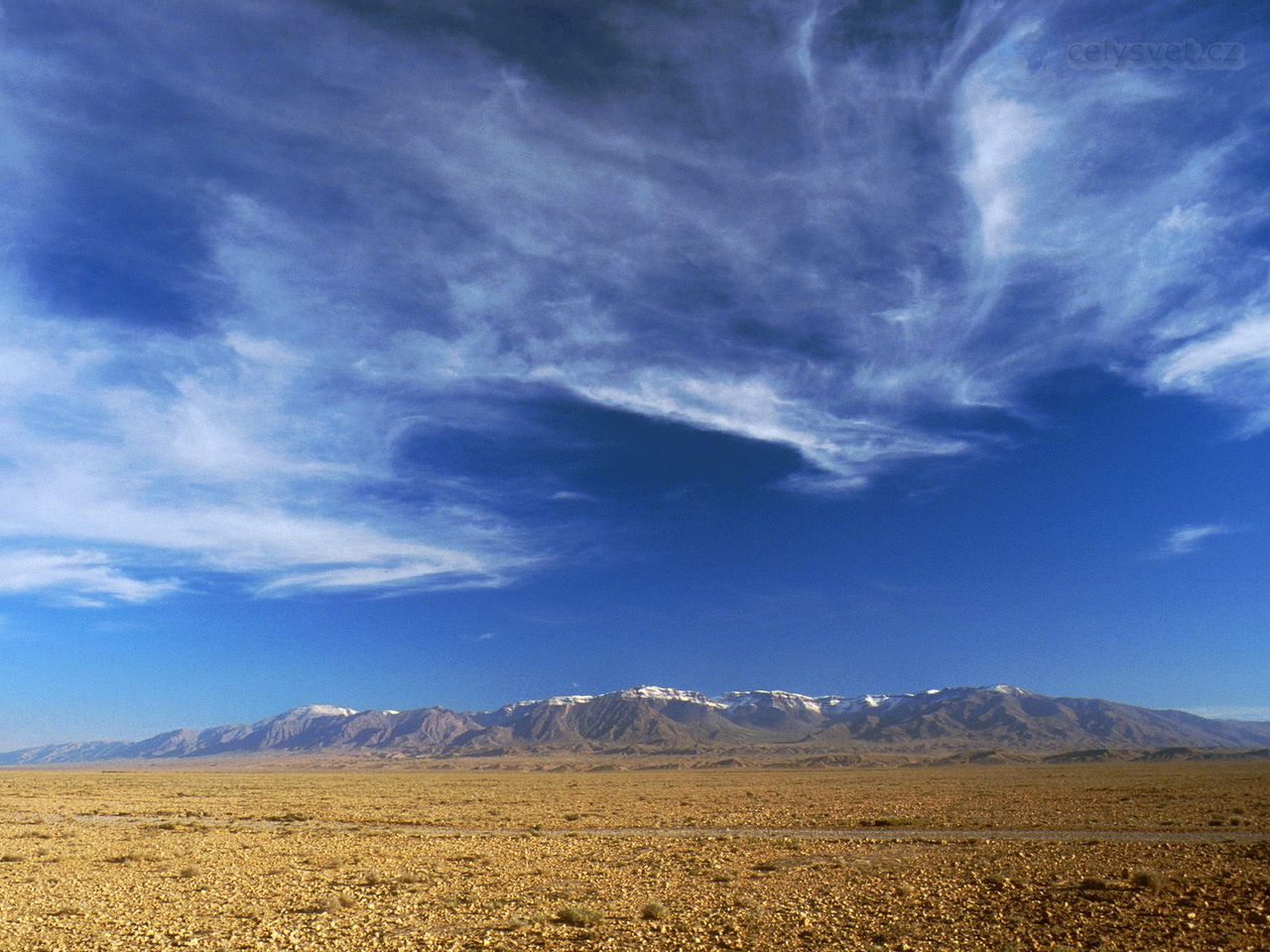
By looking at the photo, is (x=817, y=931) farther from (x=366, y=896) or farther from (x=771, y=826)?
(x=771, y=826)

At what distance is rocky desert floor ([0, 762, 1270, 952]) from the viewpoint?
15281 mm

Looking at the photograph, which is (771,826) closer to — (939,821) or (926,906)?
(939,821)

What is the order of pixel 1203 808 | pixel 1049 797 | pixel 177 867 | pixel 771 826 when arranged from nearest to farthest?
pixel 177 867
pixel 771 826
pixel 1203 808
pixel 1049 797

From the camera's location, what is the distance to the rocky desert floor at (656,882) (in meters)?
15.3

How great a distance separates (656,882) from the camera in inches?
849

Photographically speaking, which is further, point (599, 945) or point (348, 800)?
point (348, 800)

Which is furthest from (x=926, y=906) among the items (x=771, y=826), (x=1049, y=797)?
(x=1049, y=797)

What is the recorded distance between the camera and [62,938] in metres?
15.2

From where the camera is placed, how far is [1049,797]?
173 ft

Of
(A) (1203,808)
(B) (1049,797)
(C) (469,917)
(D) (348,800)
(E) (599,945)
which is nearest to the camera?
(E) (599,945)

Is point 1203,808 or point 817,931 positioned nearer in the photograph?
point 817,931

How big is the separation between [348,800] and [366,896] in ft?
155

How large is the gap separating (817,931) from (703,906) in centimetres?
343

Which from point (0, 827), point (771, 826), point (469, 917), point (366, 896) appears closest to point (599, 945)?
point (469, 917)
